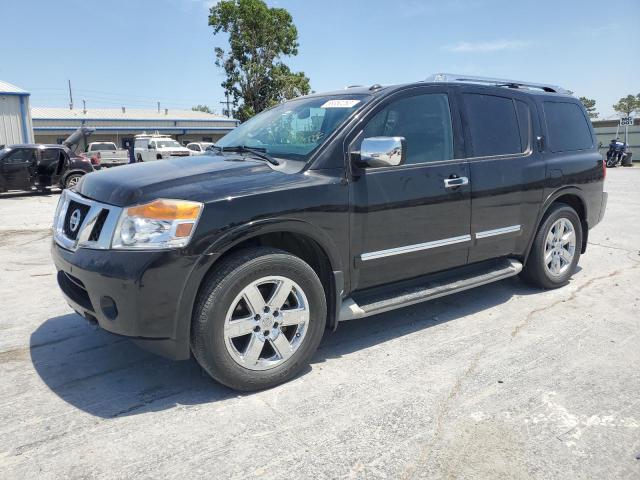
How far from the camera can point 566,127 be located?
5.11m

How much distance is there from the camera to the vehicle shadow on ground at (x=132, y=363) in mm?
2998

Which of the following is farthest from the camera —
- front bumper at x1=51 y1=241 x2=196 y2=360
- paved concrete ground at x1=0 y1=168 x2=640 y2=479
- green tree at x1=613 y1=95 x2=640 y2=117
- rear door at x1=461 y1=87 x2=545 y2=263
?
green tree at x1=613 y1=95 x2=640 y2=117

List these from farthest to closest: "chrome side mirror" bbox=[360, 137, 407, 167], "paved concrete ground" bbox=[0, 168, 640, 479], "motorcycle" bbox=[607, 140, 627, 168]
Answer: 1. "motorcycle" bbox=[607, 140, 627, 168]
2. "chrome side mirror" bbox=[360, 137, 407, 167]
3. "paved concrete ground" bbox=[0, 168, 640, 479]

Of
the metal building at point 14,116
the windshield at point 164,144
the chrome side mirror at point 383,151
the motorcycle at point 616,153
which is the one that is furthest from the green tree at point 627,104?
the chrome side mirror at point 383,151

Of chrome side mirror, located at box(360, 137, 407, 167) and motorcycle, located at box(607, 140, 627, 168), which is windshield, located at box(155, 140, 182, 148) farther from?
chrome side mirror, located at box(360, 137, 407, 167)

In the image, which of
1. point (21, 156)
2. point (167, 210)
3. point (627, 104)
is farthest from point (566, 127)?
point (627, 104)

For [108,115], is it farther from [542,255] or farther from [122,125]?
[542,255]

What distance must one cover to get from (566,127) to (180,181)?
13.1 feet

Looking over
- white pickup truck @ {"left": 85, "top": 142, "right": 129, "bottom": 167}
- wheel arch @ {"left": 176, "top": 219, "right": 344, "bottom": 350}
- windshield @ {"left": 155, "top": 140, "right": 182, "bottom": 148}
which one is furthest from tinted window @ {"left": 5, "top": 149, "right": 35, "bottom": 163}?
windshield @ {"left": 155, "top": 140, "right": 182, "bottom": 148}

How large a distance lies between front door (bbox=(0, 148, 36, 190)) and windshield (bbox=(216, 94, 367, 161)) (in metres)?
12.5

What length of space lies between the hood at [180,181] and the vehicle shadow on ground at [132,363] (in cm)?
84

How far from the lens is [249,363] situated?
3012 millimetres

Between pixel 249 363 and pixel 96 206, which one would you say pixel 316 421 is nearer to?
pixel 249 363

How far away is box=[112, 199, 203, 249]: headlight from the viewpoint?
2732 mm
